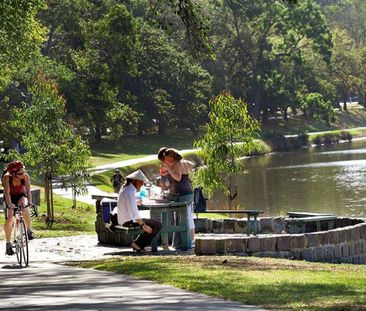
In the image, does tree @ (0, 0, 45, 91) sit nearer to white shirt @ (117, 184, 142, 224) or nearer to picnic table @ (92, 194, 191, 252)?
picnic table @ (92, 194, 191, 252)

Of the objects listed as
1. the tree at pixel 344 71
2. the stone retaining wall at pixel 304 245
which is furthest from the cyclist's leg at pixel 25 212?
the tree at pixel 344 71

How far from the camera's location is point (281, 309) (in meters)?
10.4

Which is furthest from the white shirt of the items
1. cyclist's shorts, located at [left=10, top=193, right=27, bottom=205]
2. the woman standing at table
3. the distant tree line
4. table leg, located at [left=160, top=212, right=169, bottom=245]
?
the distant tree line

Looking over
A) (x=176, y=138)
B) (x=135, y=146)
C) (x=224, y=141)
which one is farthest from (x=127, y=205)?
(x=176, y=138)

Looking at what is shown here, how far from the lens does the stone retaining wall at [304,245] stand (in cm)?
1750

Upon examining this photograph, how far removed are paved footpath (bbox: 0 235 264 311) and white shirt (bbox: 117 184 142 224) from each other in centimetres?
137

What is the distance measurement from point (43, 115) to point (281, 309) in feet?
75.8

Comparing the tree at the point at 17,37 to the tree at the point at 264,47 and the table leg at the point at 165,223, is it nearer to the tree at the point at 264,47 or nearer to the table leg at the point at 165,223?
the table leg at the point at 165,223

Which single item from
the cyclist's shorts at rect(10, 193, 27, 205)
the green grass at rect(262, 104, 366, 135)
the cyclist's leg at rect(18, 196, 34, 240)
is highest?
the green grass at rect(262, 104, 366, 135)

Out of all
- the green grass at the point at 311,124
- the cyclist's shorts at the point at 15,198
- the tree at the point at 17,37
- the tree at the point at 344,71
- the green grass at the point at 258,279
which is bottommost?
the green grass at the point at 258,279

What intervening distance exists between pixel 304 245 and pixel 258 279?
546 cm

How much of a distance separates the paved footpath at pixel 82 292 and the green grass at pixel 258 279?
1.01 feet

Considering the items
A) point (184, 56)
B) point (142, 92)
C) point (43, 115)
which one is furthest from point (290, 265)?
point (184, 56)

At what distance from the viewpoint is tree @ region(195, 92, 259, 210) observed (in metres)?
38.9
